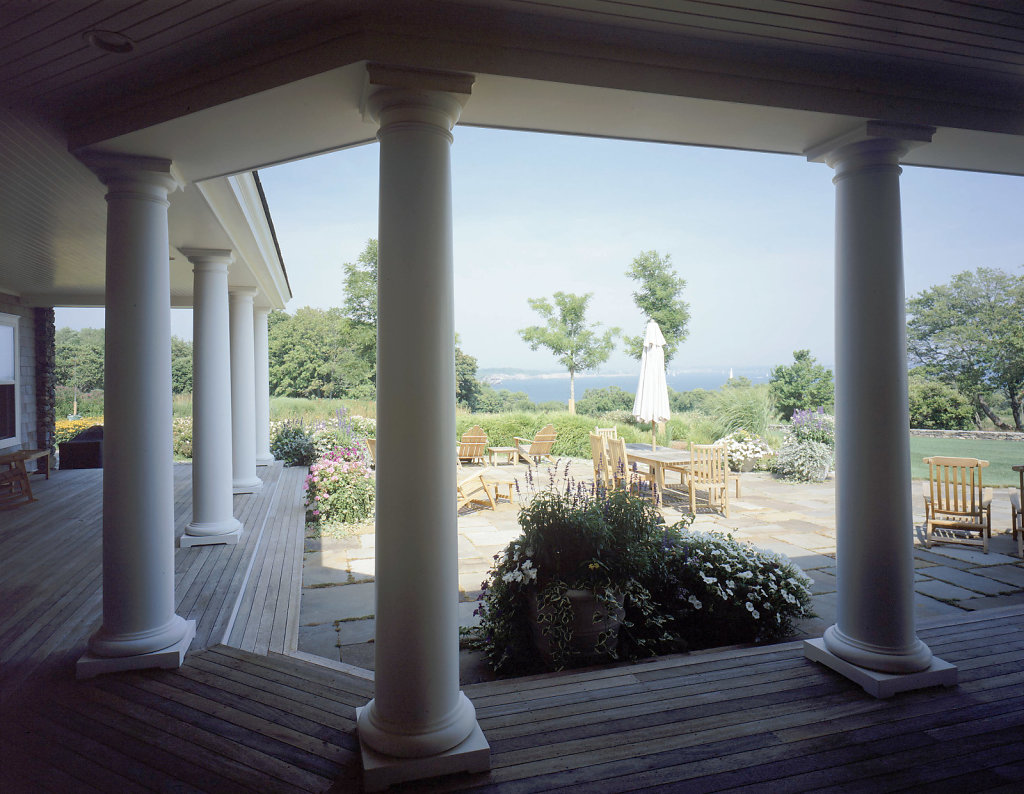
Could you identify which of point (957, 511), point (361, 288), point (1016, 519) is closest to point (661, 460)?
point (957, 511)

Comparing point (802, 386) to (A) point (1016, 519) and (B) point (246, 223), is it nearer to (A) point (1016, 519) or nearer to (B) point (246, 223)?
(A) point (1016, 519)

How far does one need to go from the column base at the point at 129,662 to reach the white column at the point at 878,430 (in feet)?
11.7

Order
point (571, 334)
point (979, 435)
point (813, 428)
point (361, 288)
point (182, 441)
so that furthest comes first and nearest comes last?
point (571, 334) → point (361, 288) → point (182, 441) → point (979, 435) → point (813, 428)

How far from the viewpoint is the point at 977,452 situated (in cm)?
1401

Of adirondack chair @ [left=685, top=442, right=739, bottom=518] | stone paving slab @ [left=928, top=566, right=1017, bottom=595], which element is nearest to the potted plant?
stone paving slab @ [left=928, top=566, right=1017, bottom=595]

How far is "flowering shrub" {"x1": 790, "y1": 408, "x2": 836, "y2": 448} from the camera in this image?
1069 cm

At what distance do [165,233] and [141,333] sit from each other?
1.94ft

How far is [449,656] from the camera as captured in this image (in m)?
2.46

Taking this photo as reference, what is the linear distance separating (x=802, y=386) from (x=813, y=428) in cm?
1102

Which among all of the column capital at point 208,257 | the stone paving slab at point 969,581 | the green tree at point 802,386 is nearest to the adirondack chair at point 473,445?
the column capital at point 208,257

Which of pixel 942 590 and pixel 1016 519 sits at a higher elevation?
pixel 1016 519

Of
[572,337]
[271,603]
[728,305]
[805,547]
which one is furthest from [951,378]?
[728,305]

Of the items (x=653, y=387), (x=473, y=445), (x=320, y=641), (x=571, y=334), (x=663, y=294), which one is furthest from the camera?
(x=571, y=334)

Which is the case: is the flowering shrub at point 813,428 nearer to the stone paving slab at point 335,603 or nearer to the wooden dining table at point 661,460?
the wooden dining table at point 661,460
